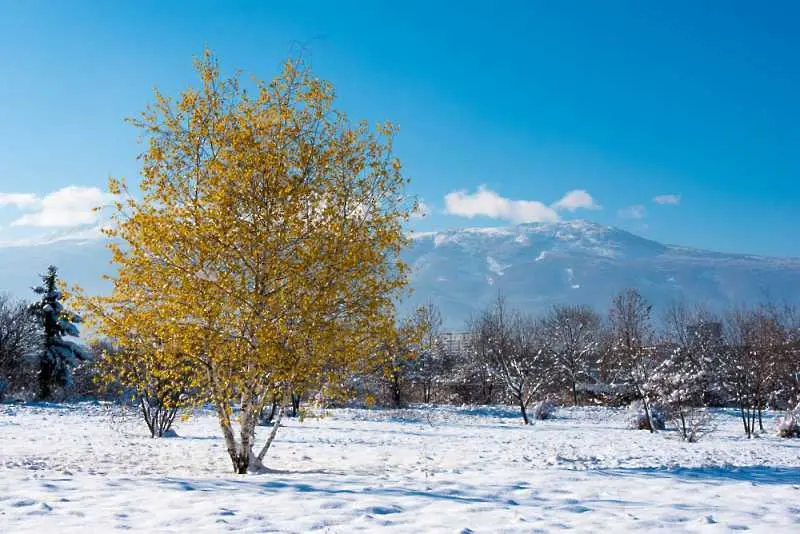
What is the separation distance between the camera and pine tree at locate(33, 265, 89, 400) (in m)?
38.2

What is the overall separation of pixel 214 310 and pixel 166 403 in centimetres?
189

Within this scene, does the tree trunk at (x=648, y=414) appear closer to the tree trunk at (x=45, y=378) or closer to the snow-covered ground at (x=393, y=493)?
the snow-covered ground at (x=393, y=493)

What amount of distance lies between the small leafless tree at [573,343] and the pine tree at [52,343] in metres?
33.1

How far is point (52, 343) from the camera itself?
38.5m

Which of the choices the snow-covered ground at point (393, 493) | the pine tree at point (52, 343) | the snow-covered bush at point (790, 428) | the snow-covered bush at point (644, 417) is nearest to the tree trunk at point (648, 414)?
the snow-covered bush at point (644, 417)

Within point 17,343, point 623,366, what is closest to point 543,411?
point 623,366

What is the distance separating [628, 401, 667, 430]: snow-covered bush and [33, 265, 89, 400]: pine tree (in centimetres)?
3374

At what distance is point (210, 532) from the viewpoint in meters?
5.42

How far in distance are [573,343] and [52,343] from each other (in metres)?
39.5

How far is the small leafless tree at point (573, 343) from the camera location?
4834cm

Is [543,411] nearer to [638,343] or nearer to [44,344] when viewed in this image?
[638,343]

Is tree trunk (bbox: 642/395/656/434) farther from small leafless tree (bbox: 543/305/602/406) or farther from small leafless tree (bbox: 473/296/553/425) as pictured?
small leafless tree (bbox: 543/305/602/406)

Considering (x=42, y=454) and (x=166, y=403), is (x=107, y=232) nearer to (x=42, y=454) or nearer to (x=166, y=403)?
(x=166, y=403)

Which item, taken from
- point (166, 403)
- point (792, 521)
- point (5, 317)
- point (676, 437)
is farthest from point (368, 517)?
point (5, 317)
